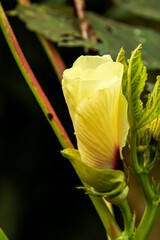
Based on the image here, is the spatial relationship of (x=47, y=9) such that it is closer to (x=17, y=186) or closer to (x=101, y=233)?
(x=17, y=186)

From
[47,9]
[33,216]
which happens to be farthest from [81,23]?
[33,216]

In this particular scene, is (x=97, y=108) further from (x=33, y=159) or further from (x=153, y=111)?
(x=33, y=159)

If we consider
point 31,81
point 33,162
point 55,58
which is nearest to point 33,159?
point 33,162

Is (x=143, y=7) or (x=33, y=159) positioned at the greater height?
(x=143, y=7)

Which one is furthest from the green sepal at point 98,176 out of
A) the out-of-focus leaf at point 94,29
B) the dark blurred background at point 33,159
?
the dark blurred background at point 33,159

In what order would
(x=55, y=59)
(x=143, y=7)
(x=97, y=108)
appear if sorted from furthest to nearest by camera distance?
(x=143, y=7), (x=55, y=59), (x=97, y=108)

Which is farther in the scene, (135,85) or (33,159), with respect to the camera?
(33,159)
